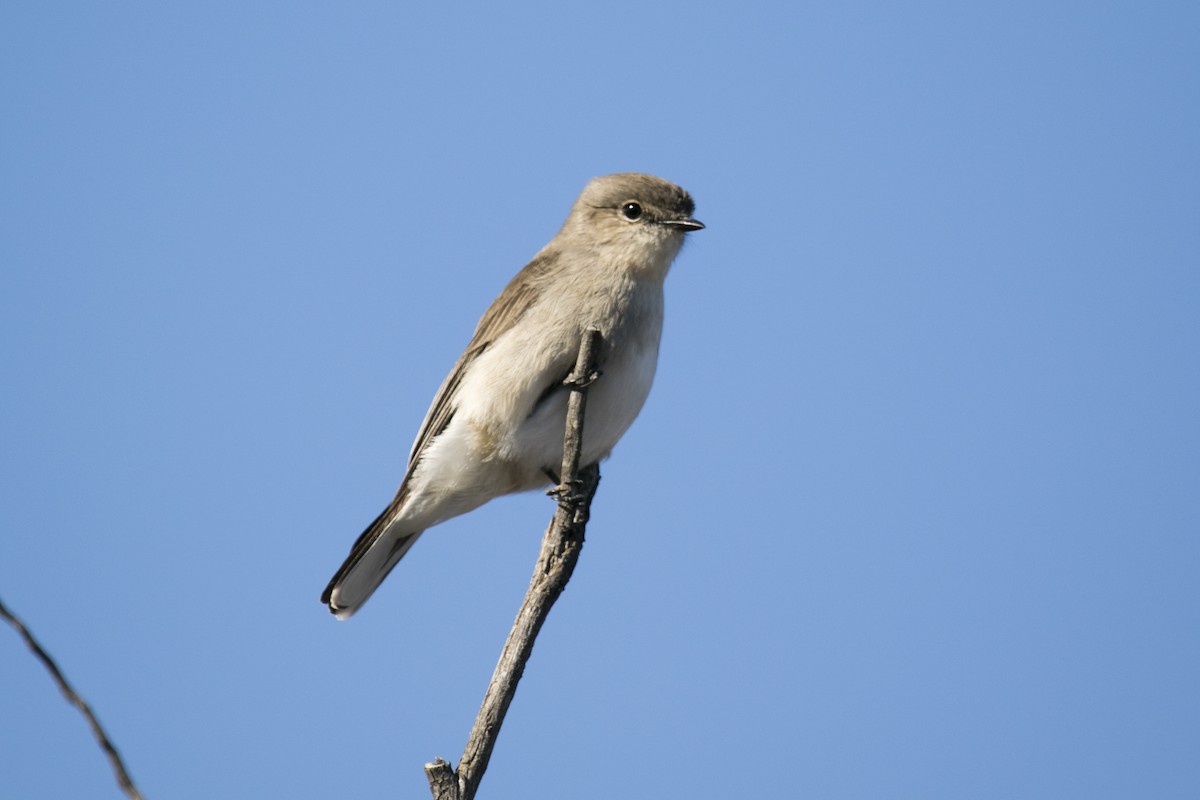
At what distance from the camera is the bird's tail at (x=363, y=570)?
22.5 feet

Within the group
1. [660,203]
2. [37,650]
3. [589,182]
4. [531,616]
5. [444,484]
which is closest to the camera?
[37,650]

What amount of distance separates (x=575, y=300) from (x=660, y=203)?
3.97ft

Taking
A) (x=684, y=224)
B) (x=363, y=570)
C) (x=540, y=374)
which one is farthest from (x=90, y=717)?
(x=684, y=224)

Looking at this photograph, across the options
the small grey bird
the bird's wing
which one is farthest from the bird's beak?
the bird's wing

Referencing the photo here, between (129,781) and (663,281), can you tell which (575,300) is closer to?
(663,281)

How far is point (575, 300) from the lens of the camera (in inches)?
254

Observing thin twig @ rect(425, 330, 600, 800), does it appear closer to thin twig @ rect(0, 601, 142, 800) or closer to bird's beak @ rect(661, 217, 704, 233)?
bird's beak @ rect(661, 217, 704, 233)

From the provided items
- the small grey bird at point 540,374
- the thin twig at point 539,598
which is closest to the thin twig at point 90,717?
the thin twig at point 539,598

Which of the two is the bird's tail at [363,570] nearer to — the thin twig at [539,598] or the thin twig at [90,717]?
the thin twig at [539,598]

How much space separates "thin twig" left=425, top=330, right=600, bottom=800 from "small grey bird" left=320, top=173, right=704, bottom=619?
355 mm

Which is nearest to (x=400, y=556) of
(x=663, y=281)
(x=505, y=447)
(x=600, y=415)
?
(x=505, y=447)

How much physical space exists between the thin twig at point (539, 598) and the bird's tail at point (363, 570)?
156 cm

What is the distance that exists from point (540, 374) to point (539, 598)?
1599 millimetres

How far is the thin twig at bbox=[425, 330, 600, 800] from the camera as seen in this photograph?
436cm
